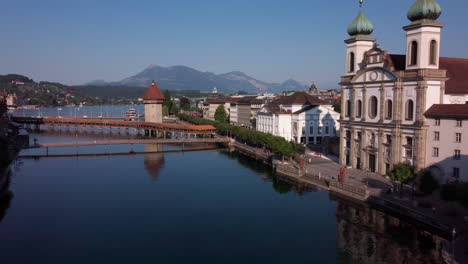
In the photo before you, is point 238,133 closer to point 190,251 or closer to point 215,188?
point 215,188

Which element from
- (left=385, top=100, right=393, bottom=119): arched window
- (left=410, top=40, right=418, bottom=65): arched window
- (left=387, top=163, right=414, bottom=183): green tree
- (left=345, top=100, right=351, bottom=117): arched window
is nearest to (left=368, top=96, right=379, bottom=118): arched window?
(left=385, top=100, right=393, bottom=119): arched window

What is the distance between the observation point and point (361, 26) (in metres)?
44.0

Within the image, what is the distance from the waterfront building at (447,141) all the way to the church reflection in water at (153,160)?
86.5 feet

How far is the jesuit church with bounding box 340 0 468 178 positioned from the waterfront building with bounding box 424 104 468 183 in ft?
0.52

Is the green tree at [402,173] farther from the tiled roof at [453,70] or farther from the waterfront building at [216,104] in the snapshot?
the waterfront building at [216,104]

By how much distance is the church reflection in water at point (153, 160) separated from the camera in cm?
4856

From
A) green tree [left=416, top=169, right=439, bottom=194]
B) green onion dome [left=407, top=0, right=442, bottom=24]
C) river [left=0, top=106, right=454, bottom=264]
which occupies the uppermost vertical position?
green onion dome [left=407, top=0, right=442, bottom=24]

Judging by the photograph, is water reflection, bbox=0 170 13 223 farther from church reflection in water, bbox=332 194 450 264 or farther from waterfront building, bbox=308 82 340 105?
waterfront building, bbox=308 82 340 105

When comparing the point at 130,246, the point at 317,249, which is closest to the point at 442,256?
the point at 317,249

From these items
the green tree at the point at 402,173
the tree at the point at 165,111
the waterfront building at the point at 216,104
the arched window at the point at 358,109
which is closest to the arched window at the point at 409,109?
the green tree at the point at 402,173

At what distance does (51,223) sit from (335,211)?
795 inches

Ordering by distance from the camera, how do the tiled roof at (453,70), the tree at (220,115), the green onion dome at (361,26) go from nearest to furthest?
the tiled roof at (453,70) → the green onion dome at (361,26) → the tree at (220,115)

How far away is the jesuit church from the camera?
115 feet

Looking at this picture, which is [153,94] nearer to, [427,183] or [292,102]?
[292,102]
